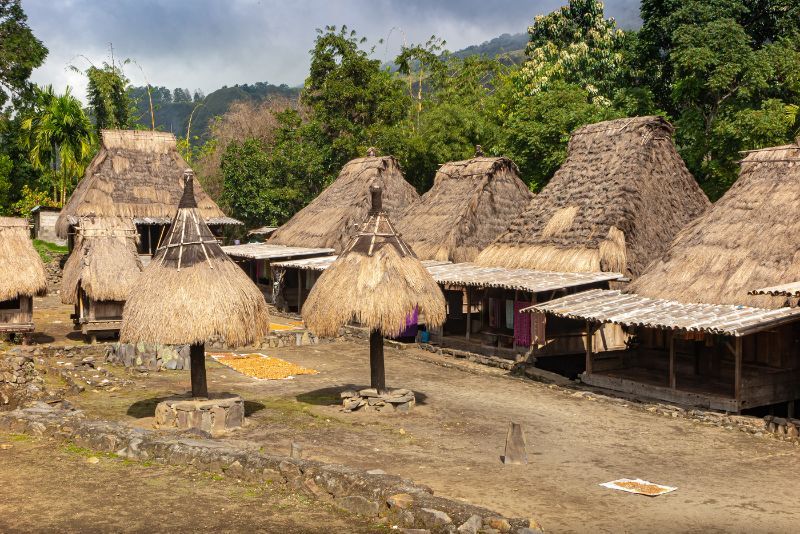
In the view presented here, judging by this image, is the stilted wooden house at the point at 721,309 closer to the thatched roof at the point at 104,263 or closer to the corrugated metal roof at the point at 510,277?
the corrugated metal roof at the point at 510,277

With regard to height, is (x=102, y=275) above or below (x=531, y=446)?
above

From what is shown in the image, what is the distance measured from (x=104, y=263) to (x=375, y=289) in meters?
11.1

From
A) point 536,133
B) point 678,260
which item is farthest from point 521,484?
point 536,133

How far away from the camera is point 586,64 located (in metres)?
35.1

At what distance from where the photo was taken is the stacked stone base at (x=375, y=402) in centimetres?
1642

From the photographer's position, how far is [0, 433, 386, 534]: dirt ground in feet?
31.0

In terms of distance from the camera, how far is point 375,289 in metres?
16.3

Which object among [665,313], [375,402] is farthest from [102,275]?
[665,313]

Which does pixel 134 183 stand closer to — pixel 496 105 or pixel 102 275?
pixel 102 275

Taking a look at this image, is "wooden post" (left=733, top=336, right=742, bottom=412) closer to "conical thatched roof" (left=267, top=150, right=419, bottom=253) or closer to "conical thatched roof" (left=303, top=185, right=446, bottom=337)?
"conical thatched roof" (left=303, top=185, right=446, bottom=337)

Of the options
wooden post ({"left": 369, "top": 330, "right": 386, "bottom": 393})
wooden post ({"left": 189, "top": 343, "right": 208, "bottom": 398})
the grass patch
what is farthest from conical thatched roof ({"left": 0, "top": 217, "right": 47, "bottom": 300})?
the grass patch

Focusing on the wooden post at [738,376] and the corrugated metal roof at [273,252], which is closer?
the wooden post at [738,376]

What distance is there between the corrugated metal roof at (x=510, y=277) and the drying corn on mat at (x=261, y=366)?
15.7 feet

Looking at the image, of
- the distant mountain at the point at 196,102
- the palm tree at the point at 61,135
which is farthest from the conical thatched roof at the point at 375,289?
the distant mountain at the point at 196,102
